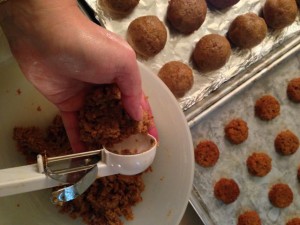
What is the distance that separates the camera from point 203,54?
143cm

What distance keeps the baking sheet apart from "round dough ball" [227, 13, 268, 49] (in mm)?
151

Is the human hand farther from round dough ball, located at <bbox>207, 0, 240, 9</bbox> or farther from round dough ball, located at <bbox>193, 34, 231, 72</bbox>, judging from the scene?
round dough ball, located at <bbox>207, 0, 240, 9</bbox>

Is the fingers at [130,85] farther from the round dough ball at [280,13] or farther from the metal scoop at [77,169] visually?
the round dough ball at [280,13]

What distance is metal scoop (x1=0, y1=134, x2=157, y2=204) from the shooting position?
89 centimetres

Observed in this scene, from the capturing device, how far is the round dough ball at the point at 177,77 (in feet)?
4.55

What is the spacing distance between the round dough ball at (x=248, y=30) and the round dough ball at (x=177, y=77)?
0.24 m

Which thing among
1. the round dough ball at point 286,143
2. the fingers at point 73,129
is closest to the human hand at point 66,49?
the fingers at point 73,129

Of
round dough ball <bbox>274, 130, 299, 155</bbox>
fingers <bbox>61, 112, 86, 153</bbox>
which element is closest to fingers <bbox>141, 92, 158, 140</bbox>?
fingers <bbox>61, 112, 86, 153</bbox>

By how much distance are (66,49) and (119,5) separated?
579mm

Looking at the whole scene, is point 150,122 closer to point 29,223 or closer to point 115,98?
point 115,98

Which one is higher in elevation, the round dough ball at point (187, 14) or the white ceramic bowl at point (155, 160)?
the round dough ball at point (187, 14)

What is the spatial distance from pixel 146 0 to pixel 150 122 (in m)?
0.63

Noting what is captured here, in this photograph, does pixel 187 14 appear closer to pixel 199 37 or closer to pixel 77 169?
pixel 199 37

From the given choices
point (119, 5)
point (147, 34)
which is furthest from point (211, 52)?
point (119, 5)
